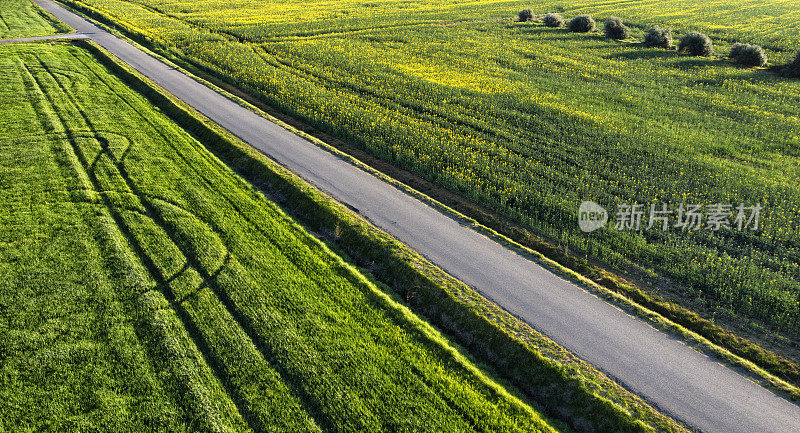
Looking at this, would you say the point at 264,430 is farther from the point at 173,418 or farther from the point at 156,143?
the point at 156,143

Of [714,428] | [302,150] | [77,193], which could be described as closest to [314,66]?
[302,150]

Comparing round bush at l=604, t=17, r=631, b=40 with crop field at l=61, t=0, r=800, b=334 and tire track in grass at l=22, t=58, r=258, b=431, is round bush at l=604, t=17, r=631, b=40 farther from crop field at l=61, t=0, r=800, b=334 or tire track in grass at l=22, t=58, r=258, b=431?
tire track in grass at l=22, t=58, r=258, b=431

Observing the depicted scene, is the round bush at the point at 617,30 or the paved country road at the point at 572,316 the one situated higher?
the round bush at the point at 617,30

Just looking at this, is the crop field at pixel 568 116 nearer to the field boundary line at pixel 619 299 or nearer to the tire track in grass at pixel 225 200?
the field boundary line at pixel 619 299

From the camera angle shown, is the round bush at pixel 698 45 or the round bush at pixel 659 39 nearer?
the round bush at pixel 698 45
